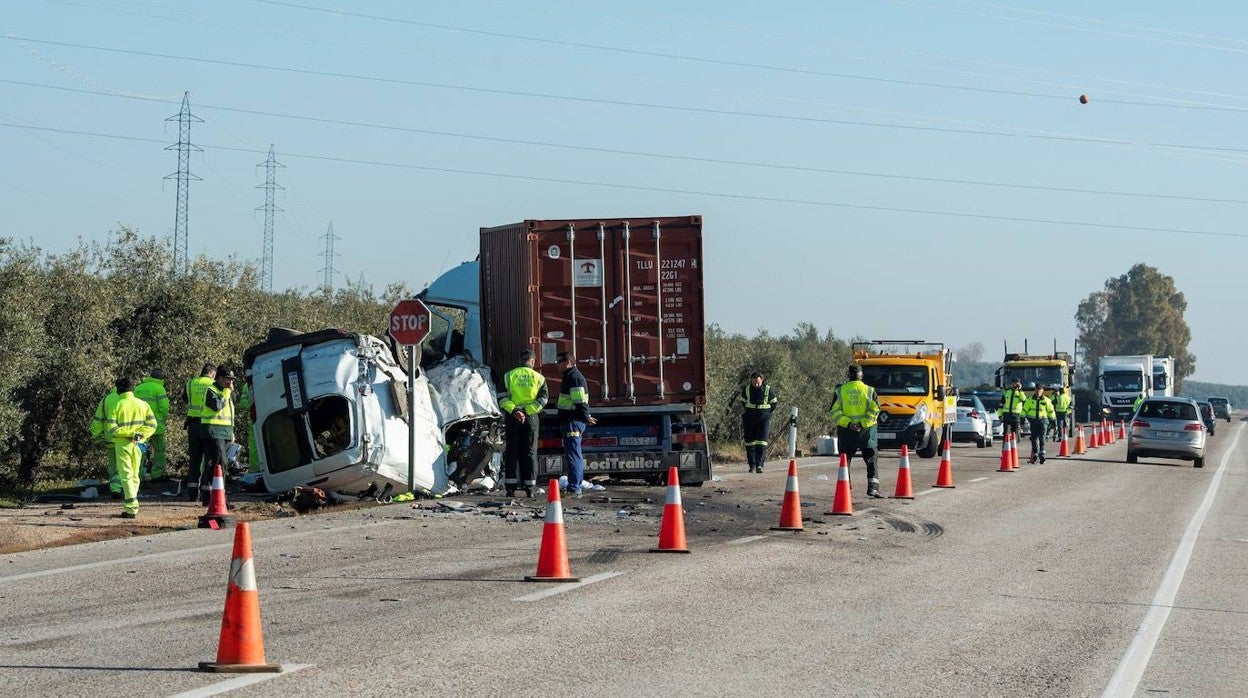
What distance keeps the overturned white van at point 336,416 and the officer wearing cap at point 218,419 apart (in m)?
0.39

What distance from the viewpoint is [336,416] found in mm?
19203

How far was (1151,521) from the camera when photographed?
753 inches

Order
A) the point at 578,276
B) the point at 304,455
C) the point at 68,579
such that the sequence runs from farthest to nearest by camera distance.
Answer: the point at 578,276 < the point at 304,455 < the point at 68,579

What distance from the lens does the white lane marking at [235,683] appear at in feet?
22.9

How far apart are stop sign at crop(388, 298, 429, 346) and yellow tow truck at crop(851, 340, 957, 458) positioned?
19.7 metres

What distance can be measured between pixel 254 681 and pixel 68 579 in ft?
16.0

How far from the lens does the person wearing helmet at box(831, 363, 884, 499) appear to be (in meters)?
20.5

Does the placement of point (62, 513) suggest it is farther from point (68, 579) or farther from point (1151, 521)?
point (1151, 521)

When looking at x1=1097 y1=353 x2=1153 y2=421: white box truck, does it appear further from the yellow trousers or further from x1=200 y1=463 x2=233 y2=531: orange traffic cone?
x1=200 y1=463 x2=233 y2=531: orange traffic cone

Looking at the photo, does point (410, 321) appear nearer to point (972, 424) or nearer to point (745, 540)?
point (745, 540)

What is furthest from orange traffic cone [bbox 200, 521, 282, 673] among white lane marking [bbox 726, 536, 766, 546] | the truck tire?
the truck tire

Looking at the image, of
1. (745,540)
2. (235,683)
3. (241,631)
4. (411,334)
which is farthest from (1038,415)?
(235,683)

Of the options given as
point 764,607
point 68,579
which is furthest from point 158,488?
point 764,607

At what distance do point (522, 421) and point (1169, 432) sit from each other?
897 inches
